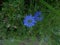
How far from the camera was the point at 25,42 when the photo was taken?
2.85m

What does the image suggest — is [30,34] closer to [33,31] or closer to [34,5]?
[33,31]

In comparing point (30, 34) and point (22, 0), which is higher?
point (22, 0)

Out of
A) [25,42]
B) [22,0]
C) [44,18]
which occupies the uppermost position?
[22,0]

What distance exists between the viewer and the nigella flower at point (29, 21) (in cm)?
292

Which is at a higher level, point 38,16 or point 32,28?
point 38,16

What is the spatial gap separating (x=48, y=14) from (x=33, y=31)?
27 cm

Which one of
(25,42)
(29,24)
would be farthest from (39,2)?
(25,42)

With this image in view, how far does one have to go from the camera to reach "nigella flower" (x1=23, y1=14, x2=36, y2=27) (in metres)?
2.92

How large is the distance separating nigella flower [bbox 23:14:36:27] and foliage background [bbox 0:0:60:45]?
0.13 ft

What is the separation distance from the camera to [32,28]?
2910 mm

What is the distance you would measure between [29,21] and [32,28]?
92mm

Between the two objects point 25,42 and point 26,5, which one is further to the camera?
point 26,5

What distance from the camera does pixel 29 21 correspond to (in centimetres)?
295

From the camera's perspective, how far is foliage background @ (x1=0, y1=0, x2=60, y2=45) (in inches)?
113
